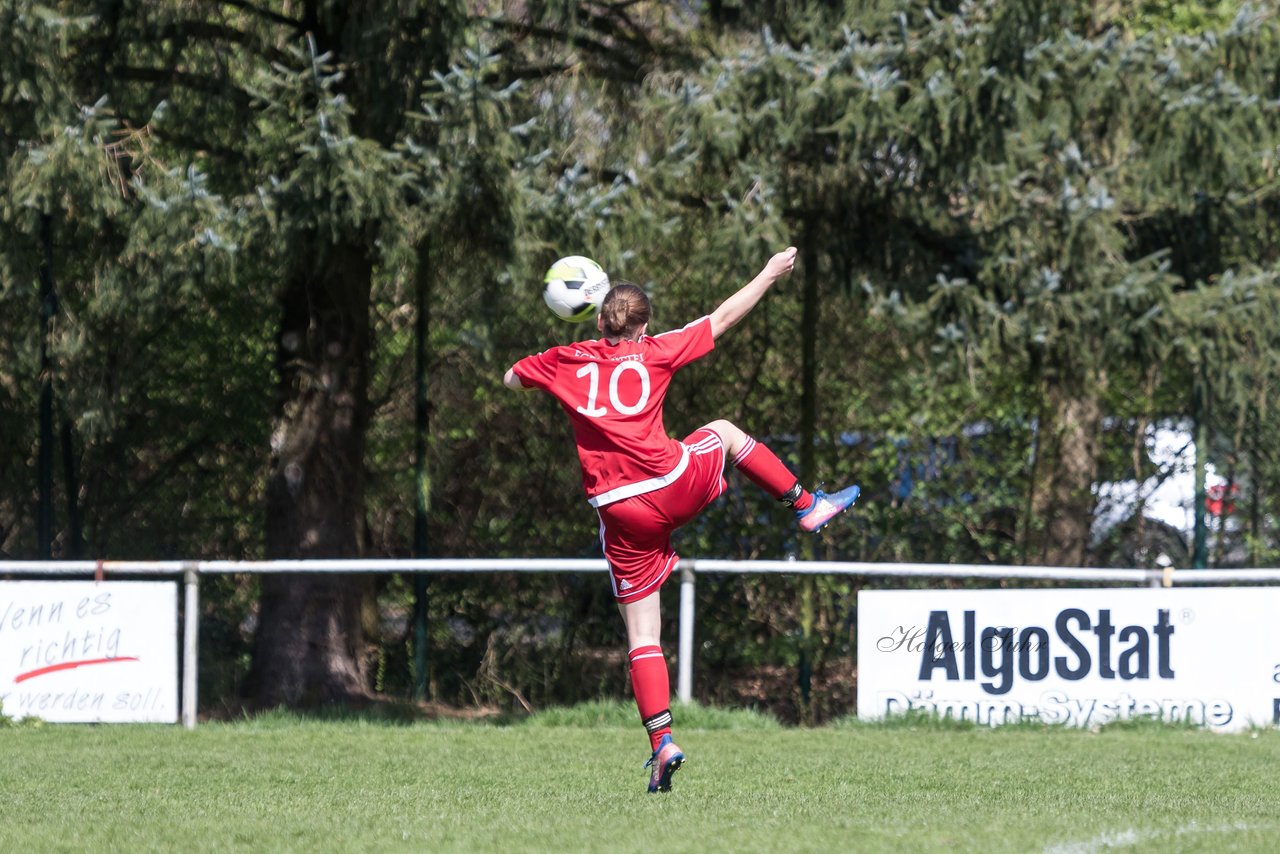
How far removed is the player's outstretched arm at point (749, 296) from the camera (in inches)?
241

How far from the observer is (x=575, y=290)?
6785 millimetres

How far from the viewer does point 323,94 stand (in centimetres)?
906

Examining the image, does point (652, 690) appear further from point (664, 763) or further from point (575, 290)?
point (575, 290)

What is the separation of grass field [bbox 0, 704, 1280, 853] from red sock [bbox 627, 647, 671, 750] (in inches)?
11.3

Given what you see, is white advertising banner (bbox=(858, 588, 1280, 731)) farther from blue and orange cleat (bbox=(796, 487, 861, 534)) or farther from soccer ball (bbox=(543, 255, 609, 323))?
soccer ball (bbox=(543, 255, 609, 323))

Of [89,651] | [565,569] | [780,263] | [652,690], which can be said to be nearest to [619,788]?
[652,690]

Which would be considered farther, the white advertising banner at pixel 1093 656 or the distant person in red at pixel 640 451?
the white advertising banner at pixel 1093 656

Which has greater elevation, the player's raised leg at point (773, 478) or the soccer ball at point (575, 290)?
the soccer ball at point (575, 290)

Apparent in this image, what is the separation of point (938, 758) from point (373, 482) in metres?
5.80

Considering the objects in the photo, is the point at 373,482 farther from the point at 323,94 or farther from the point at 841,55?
the point at 841,55

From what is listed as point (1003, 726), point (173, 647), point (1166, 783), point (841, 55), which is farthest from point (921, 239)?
point (173, 647)

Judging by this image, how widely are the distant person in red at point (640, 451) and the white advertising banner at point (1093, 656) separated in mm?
3865

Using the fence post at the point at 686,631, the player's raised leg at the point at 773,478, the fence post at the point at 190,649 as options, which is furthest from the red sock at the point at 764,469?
the fence post at the point at 190,649

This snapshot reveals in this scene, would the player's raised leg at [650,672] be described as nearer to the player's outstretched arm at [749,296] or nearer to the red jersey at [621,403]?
the red jersey at [621,403]
